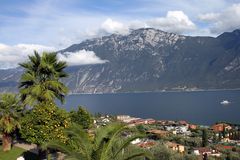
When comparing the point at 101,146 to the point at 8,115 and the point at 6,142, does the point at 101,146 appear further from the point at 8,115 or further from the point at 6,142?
the point at 6,142

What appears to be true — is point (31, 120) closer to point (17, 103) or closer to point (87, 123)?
point (17, 103)

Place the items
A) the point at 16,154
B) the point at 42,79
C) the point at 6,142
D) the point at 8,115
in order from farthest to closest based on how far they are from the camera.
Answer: the point at 6,142
the point at 8,115
the point at 16,154
the point at 42,79

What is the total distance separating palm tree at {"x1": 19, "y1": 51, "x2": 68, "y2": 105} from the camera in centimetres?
1761

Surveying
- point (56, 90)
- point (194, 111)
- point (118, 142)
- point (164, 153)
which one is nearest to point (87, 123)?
point (164, 153)

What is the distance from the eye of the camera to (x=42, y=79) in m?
18.2

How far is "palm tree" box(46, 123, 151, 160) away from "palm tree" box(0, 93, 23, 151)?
1111cm

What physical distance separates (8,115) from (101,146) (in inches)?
477

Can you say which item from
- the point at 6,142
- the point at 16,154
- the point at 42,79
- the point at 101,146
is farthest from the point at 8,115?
the point at 101,146

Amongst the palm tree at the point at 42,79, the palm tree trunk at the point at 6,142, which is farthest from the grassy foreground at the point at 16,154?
the palm tree at the point at 42,79

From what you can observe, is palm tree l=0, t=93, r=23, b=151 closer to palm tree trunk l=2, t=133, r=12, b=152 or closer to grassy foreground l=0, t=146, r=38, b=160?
palm tree trunk l=2, t=133, r=12, b=152

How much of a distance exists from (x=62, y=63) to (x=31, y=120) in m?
3.03

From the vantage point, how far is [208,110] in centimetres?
17400

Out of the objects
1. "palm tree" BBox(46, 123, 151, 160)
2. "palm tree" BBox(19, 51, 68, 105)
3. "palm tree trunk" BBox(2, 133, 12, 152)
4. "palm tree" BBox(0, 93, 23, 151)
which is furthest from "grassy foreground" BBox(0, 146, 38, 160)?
"palm tree" BBox(46, 123, 151, 160)

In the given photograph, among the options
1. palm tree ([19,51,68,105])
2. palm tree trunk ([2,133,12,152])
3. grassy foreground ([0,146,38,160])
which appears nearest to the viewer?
palm tree ([19,51,68,105])
